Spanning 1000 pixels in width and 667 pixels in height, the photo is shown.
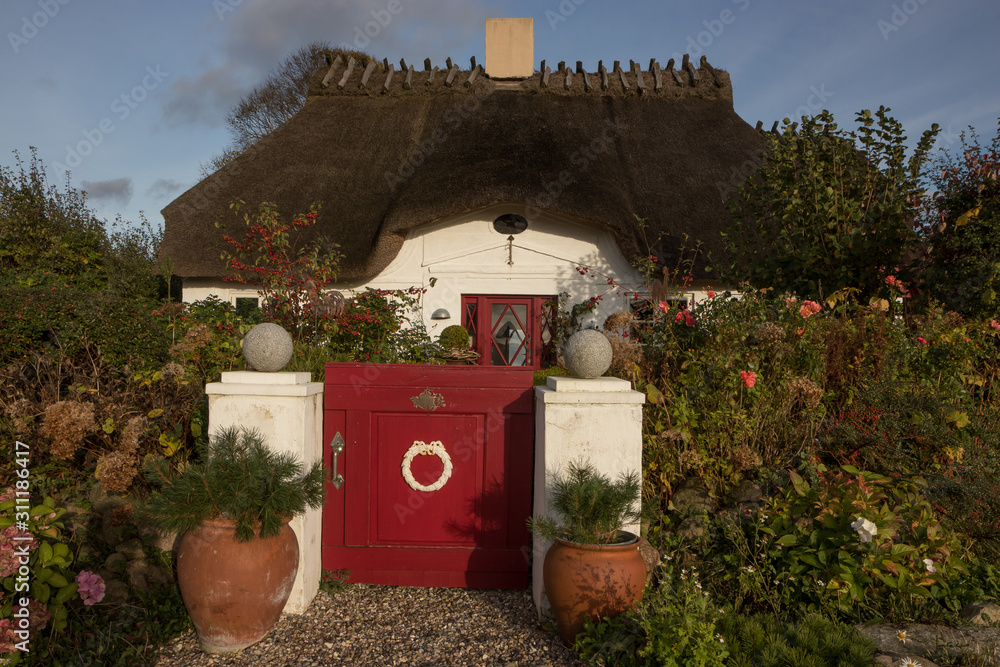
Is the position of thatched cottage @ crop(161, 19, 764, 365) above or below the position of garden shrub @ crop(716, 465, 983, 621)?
above

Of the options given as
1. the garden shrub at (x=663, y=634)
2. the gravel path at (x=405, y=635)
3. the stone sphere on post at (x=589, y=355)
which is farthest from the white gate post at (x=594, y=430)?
the garden shrub at (x=663, y=634)

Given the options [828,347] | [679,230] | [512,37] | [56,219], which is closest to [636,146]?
[679,230]

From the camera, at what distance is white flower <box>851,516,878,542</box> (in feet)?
10.0

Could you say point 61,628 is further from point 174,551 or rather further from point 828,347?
point 828,347

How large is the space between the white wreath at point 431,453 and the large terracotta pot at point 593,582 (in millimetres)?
1013

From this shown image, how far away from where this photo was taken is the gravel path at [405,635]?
10.0ft

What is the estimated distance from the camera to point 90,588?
3.21 meters

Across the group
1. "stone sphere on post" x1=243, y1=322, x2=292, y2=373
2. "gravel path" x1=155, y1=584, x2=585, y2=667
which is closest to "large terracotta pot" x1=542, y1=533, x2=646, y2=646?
"gravel path" x1=155, y1=584, x2=585, y2=667

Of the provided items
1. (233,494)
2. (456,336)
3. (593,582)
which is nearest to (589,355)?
(593,582)

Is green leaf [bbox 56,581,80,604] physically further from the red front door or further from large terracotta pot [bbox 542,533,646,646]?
the red front door

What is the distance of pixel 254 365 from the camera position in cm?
354

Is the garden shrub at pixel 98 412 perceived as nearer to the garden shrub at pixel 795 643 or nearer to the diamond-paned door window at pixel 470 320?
the garden shrub at pixel 795 643

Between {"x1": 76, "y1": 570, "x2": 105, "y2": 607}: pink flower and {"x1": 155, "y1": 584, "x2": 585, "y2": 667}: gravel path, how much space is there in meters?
0.43

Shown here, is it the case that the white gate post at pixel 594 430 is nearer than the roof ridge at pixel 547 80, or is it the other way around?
the white gate post at pixel 594 430
